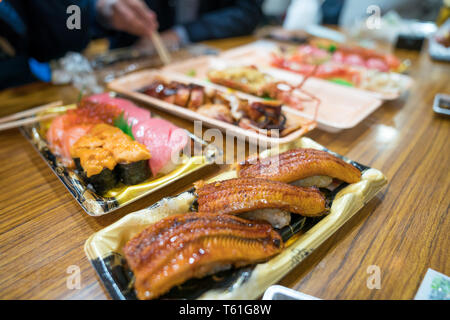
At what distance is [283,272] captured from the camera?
36.7 inches

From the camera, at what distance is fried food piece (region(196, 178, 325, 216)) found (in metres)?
1.05

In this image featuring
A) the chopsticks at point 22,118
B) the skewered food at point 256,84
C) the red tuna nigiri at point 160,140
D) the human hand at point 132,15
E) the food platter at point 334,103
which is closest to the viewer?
the red tuna nigiri at point 160,140

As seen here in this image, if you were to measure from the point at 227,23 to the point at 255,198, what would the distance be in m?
4.01

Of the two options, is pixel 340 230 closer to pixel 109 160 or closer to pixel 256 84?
pixel 109 160

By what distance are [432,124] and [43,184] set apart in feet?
8.83

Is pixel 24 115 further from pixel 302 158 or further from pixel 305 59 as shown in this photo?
pixel 305 59

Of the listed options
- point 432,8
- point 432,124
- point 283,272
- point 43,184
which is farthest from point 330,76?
point 432,8

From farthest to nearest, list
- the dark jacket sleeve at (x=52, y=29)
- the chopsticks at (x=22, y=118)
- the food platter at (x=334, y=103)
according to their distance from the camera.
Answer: the dark jacket sleeve at (x=52, y=29) → the food platter at (x=334, y=103) → the chopsticks at (x=22, y=118)

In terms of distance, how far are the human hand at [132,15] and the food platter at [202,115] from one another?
2.96 ft

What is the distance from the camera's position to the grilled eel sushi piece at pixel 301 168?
4.07 ft

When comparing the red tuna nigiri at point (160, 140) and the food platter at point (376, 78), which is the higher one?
the food platter at point (376, 78)

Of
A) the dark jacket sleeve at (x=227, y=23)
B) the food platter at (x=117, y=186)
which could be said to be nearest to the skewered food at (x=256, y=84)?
the food platter at (x=117, y=186)

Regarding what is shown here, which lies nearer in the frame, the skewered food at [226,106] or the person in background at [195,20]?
the skewered food at [226,106]

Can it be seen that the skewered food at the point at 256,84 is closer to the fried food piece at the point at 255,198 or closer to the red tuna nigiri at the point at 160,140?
the red tuna nigiri at the point at 160,140
